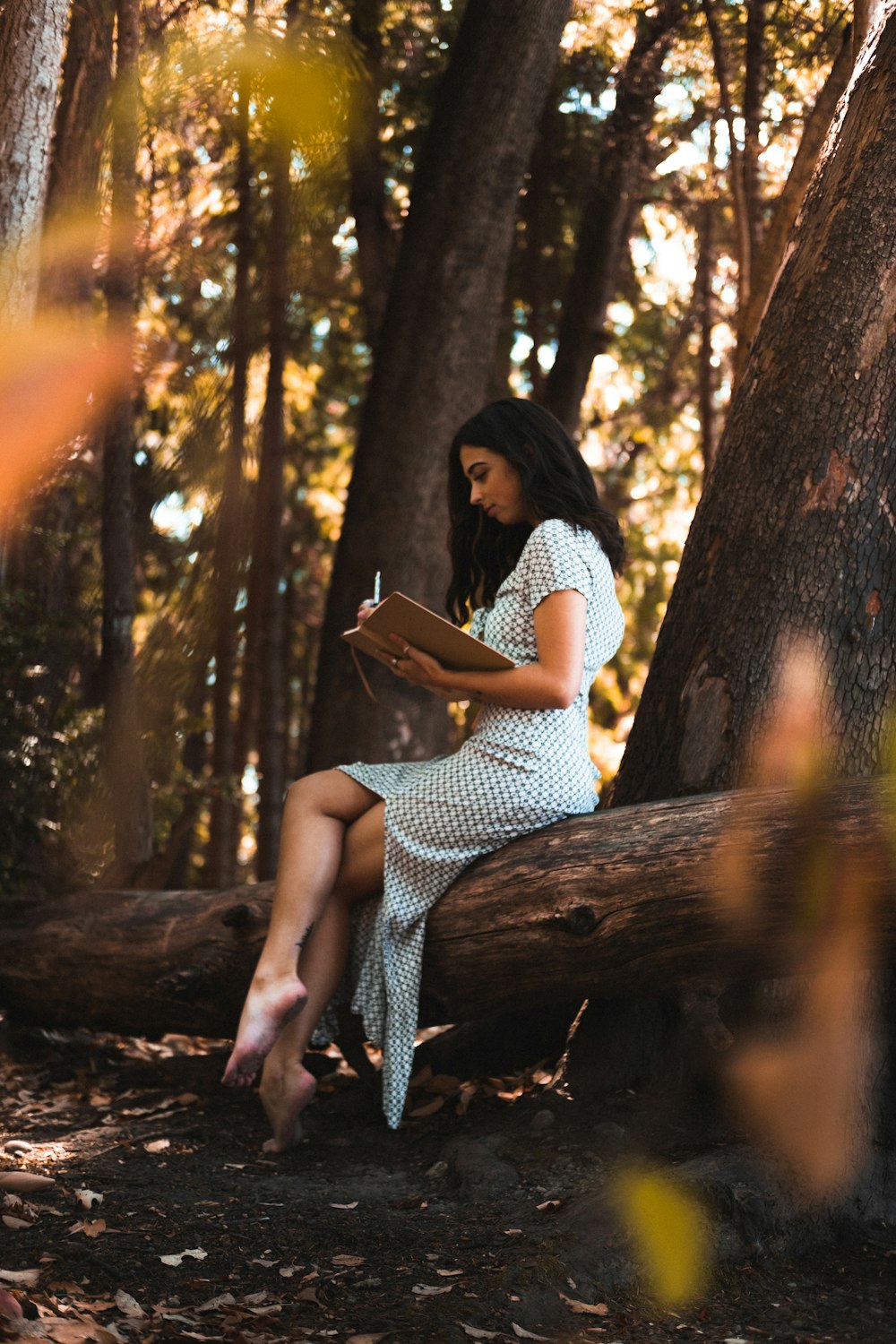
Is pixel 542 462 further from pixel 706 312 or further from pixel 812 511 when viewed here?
pixel 706 312

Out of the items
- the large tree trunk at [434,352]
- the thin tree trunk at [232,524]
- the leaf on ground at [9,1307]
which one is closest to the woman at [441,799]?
the leaf on ground at [9,1307]

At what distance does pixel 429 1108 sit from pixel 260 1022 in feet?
2.67

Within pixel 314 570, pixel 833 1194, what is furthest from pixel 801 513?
pixel 314 570

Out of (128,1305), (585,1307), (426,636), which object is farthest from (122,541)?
(585,1307)

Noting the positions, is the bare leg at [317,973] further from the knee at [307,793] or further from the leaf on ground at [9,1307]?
the leaf on ground at [9,1307]

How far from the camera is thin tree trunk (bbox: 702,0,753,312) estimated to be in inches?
236

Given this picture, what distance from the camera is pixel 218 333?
732 cm

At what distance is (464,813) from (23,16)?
8.84ft

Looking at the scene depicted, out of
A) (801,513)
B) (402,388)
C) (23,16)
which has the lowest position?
(801,513)

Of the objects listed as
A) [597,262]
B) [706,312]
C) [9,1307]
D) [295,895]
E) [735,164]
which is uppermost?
[735,164]

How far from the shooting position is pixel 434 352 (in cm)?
605

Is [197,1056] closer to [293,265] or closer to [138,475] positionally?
[138,475]

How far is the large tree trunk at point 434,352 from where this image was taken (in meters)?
5.96

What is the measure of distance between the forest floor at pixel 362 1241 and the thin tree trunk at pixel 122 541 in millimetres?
1639
